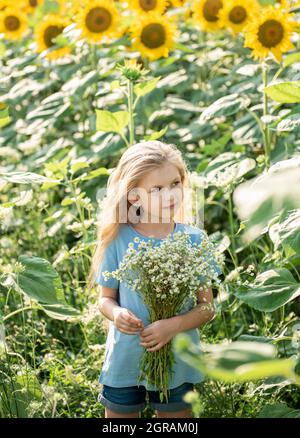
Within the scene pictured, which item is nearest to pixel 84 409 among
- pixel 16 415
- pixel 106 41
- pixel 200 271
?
pixel 16 415

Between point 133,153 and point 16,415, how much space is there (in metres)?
0.72

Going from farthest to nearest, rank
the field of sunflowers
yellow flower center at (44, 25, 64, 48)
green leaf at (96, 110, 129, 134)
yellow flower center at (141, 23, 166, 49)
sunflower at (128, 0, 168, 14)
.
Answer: yellow flower center at (44, 25, 64, 48), sunflower at (128, 0, 168, 14), yellow flower center at (141, 23, 166, 49), green leaf at (96, 110, 129, 134), the field of sunflowers

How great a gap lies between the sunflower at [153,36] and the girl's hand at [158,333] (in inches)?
69.0

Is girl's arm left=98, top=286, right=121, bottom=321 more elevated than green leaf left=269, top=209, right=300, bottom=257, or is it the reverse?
green leaf left=269, top=209, right=300, bottom=257

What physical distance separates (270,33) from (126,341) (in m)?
1.38

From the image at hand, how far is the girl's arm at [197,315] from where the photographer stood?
171cm

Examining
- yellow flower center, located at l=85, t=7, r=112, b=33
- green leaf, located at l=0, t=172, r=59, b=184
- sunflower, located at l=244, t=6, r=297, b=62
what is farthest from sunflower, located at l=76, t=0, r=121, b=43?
→ green leaf, located at l=0, t=172, r=59, b=184

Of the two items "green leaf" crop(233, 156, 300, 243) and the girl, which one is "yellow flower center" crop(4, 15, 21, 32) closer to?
the girl

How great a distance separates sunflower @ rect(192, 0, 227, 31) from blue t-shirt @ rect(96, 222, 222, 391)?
6.09 ft

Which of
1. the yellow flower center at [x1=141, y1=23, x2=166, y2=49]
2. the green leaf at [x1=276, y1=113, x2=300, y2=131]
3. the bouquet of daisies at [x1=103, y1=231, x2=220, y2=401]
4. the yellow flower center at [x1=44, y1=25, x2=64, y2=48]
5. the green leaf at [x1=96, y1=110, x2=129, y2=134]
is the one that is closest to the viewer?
the bouquet of daisies at [x1=103, y1=231, x2=220, y2=401]

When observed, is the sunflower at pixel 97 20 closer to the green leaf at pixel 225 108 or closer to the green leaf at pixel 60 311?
the green leaf at pixel 225 108

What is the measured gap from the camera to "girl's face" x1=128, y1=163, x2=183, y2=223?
1.79 m

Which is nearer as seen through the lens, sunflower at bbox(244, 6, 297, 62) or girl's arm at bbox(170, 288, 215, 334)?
girl's arm at bbox(170, 288, 215, 334)

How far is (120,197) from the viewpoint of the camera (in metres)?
1.86
